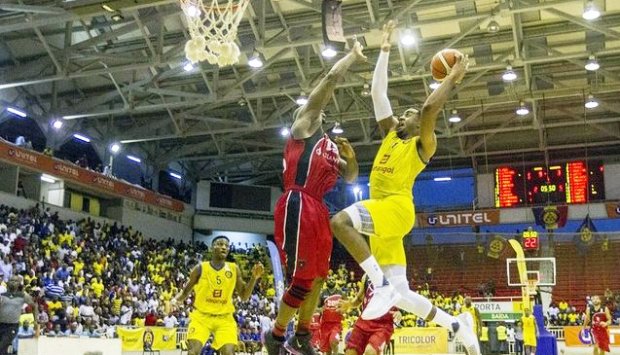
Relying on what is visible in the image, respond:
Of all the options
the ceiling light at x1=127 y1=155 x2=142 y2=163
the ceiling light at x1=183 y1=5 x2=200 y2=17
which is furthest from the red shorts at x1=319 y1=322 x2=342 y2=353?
the ceiling light at x1=127 y1=155 x2=142 y2=163

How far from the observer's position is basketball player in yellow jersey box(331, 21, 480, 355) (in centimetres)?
521

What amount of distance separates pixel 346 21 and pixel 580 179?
14.2 metres

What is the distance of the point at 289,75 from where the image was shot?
24500mm

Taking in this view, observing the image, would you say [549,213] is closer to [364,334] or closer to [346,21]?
[346,21]

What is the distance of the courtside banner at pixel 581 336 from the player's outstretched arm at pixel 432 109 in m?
19.9

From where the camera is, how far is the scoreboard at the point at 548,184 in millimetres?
28219

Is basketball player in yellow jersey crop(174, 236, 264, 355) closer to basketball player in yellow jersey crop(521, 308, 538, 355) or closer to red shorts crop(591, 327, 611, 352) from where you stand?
basketball player in yellow jersey crop(521, 308, 538, 355)

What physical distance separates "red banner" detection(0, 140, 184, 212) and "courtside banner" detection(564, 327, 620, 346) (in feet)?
56.5

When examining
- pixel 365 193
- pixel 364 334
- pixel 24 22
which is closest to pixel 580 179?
pixel 365 193

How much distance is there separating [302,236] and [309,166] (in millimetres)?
529

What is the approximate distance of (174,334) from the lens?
1984 centimetres

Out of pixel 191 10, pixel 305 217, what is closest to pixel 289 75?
pixel 191 10

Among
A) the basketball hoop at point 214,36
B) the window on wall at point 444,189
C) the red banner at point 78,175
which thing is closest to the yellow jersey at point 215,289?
the basketball hoop at point 214,36

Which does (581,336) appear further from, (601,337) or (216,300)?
(216,300)
